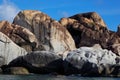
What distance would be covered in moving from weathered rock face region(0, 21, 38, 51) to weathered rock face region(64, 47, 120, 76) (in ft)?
31.4

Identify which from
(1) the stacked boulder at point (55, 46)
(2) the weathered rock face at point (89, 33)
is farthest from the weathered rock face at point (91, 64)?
(2) the weathered rock face at point (89, 33)

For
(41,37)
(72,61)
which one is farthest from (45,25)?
(72,61)

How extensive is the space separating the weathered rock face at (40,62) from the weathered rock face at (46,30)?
680 cm

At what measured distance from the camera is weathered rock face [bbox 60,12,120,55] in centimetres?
9500

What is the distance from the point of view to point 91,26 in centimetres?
9838

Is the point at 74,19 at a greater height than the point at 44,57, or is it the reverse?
the point at 74,19

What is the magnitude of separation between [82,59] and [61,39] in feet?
41.9

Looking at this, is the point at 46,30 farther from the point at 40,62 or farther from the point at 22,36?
the point at 40,62

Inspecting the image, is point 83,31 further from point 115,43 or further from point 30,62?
point 30,62

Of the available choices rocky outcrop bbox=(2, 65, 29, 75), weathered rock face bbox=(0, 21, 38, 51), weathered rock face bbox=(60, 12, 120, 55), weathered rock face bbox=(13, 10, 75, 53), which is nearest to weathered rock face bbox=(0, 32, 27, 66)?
rocky outcrop bbox=(2, 65, 29, 75)

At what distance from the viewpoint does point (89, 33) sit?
9500 centimetres

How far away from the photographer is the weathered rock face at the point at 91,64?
73.9 meters

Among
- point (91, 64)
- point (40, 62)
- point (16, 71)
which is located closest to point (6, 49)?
point (16, 71)

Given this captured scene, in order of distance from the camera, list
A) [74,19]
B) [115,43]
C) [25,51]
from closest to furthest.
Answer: [25,51]
[115,43]
[74,19]
